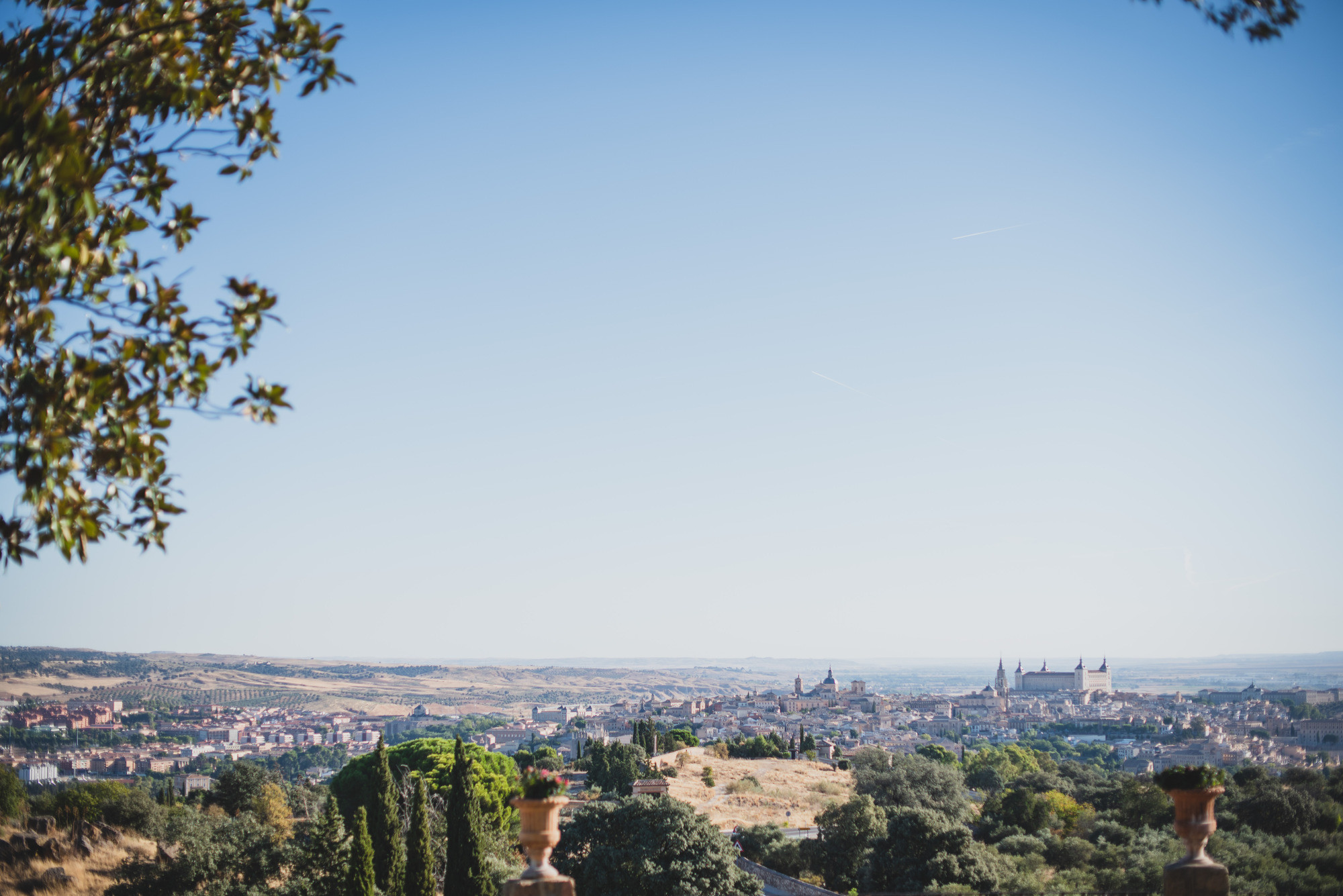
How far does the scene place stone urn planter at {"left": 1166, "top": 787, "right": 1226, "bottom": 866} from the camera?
470 centimetres

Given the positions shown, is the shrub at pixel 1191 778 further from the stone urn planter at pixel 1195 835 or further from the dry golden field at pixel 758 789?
the dry golden field at pixel 758 789

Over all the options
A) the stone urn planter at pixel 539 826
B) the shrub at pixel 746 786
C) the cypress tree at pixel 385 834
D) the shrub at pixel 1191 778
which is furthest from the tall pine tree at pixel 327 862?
the shrub at pixel 746 786

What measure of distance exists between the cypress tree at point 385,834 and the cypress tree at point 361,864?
1.67 m

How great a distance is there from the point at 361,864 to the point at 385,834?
4.68 metres

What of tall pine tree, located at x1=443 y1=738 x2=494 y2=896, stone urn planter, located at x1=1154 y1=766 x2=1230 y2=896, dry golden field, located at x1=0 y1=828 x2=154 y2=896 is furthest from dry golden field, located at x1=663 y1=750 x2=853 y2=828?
stone urn planter, located at x1=1154 y1=766 x2=1230 y2=896

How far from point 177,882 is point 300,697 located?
164 metres

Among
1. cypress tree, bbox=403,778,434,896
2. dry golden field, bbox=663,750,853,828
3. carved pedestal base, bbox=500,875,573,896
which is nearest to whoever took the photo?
carved pedestal base, bbox=500,875,573,896

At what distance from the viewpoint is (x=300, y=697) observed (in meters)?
164

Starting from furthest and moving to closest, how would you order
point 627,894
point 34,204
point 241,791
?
1. point 241,791
2. point 627,894
3. point 34,204

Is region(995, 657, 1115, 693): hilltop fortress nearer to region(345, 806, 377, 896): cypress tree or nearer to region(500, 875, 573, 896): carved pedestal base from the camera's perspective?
region(345, 806, 377, 896): cypress tree

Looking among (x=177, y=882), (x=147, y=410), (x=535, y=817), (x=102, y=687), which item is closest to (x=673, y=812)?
(x=177, y=882)

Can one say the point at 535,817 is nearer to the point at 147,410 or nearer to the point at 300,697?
the point at 147,410

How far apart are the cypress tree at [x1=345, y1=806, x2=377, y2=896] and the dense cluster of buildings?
1429 inches

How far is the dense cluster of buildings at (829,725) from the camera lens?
66562mm
